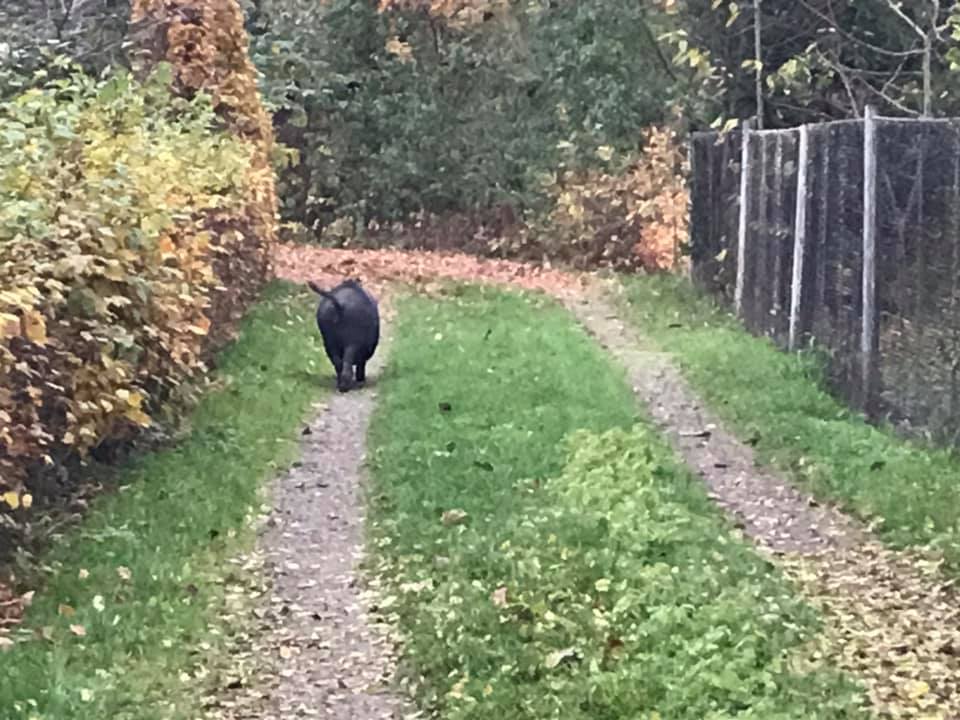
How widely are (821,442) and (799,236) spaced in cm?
378

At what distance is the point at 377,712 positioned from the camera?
6168 mm

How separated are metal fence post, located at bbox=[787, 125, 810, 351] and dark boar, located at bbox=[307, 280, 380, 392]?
372cm

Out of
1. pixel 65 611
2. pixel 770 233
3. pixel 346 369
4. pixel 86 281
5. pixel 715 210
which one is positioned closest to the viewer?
pixel 65 611

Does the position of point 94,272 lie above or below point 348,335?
above

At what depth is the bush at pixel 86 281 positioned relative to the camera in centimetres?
755

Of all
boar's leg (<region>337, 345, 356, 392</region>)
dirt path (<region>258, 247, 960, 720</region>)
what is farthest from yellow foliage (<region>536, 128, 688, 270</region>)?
dirt path (<region>258, 247, 960, 720</region>)

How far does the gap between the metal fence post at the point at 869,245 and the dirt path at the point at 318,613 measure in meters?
3.71

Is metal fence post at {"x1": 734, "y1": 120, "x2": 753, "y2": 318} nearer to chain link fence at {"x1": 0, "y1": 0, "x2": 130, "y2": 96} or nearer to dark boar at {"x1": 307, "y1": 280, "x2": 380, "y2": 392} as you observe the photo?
dark boar at {"x1": 307, "y1": 280, "x2": 380, "y2": 392}

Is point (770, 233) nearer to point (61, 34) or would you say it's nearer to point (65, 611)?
point (65, 611)

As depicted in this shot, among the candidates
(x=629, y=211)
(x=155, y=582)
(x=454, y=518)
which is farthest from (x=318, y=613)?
(x=629, y=211)

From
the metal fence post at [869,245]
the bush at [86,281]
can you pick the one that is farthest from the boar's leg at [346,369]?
the metal fence post at [869,245]

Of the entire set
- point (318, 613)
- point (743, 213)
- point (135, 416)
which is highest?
point (743, 213)

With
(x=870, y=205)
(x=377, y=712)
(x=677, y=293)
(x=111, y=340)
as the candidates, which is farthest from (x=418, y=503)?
(x=677, y=293)

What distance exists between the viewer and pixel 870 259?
1116 cm
